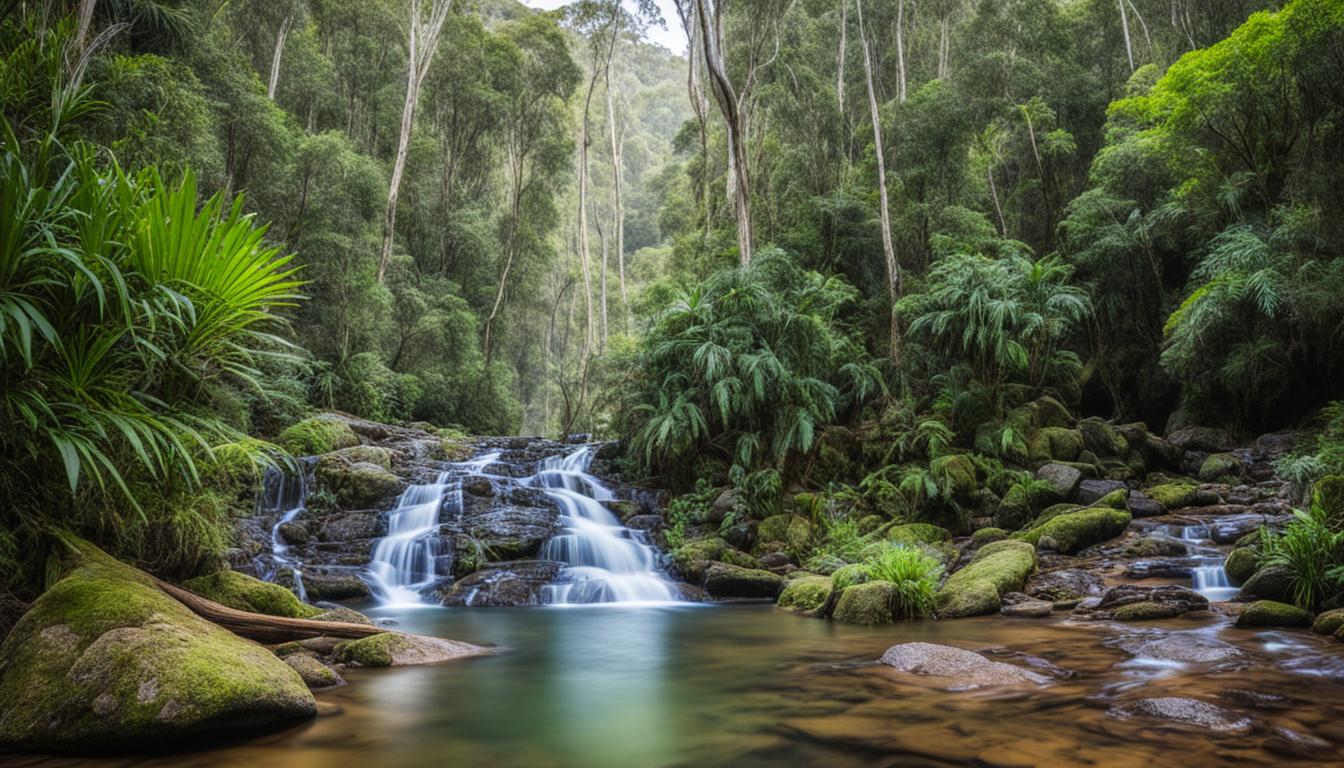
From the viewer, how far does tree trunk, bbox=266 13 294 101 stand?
64.6 ft

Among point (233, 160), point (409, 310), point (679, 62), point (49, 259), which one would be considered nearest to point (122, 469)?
point (49, 259)

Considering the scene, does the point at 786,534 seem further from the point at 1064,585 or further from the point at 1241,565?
the point at 1241,565

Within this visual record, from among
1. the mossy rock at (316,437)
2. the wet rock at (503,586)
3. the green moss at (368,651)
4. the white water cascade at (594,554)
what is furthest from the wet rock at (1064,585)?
the mossy rock at (316,437)

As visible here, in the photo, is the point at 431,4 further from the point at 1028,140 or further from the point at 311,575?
the point at 311,575

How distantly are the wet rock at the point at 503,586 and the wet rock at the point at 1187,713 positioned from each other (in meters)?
6.79

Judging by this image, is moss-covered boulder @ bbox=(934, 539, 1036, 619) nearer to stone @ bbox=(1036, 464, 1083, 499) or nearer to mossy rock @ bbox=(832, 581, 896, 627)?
mossy rock @ bbox=(832, 581, 896, 627)

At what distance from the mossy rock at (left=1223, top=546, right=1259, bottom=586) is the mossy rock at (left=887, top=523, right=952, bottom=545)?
10.5 ft

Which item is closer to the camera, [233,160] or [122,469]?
[122,469]

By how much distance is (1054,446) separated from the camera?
11859 millimetres

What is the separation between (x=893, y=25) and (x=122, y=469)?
85.6 feet

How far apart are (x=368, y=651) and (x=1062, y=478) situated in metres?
9.92

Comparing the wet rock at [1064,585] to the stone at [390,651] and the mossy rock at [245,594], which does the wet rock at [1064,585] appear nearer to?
the stone at [390,651]

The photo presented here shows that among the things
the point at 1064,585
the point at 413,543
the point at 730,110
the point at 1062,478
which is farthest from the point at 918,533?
the point at 730,110

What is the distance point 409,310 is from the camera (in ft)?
68.9
